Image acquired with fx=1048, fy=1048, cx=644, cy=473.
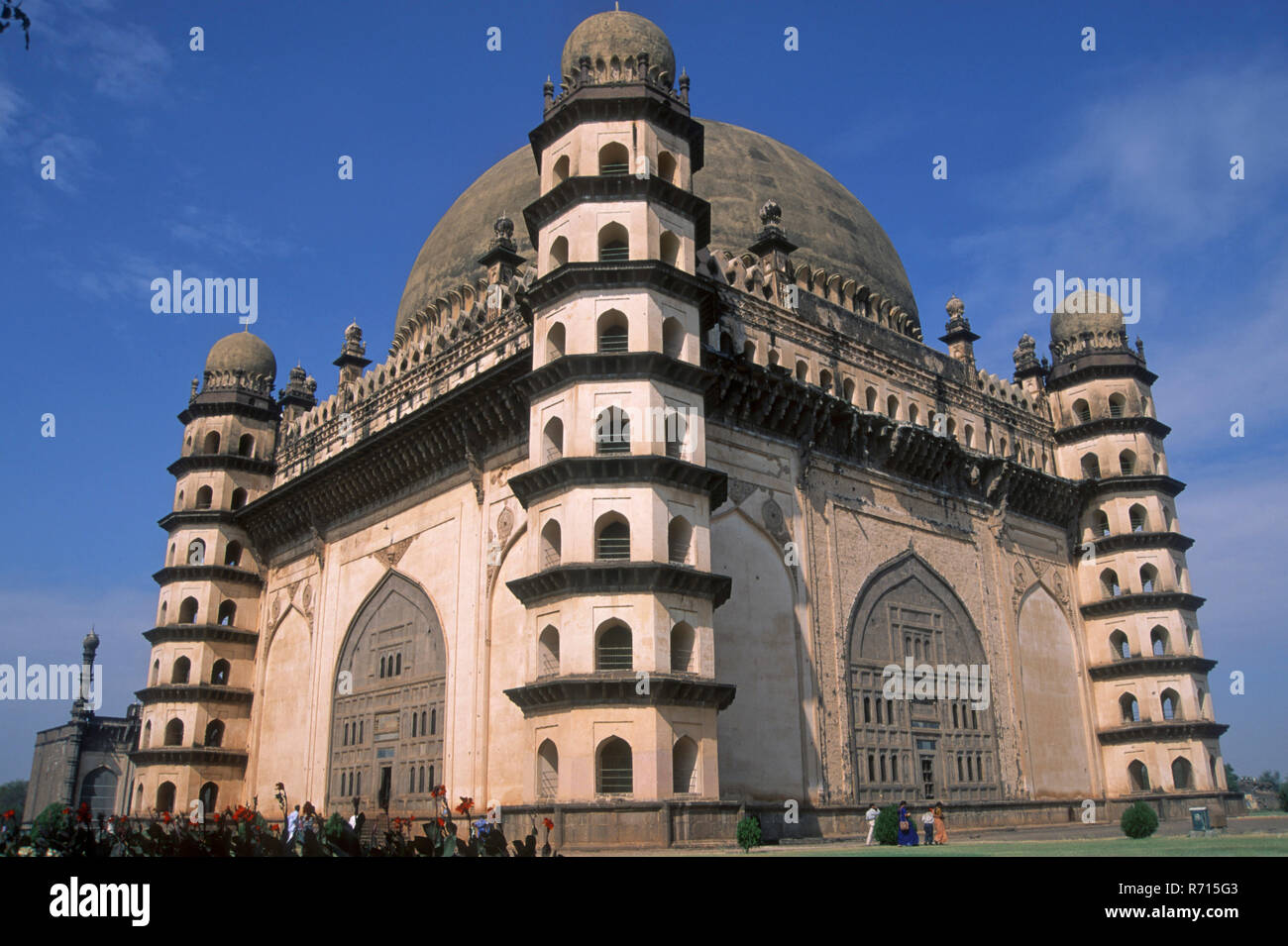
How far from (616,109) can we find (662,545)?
8.04 metres

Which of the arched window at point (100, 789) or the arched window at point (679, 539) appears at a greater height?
the arched window at point (679, 539)

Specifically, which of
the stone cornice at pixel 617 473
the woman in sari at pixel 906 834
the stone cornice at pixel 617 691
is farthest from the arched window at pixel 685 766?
the stone cornice at pixel 617 473

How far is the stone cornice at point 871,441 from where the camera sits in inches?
805

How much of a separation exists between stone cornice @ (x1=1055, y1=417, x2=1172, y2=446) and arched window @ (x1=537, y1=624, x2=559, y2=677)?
1876 centimetres

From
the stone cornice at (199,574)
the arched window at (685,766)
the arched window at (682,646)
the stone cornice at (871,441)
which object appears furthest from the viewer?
the stone cornice at (199,574)

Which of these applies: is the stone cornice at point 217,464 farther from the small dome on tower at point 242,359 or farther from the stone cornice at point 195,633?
the stone cornice at point 195,633

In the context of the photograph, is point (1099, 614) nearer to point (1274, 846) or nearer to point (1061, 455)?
point (1061, 455)

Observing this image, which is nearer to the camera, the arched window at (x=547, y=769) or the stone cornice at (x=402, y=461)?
the arched window at (x=547, y=769)

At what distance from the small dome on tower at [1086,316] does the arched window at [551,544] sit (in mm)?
19401

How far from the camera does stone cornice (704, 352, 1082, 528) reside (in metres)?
20.4

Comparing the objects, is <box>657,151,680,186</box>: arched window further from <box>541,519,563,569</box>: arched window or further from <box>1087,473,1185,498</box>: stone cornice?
<box>1087,473,1185,498</box>: stone cornice

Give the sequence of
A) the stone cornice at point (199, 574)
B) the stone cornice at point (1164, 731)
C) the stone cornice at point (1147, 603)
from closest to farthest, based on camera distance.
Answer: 1. the stone cornice at point (1164, 731)
2. the stone cornice at point (1147, 603)
3. the stone cornice at point (199, 574)

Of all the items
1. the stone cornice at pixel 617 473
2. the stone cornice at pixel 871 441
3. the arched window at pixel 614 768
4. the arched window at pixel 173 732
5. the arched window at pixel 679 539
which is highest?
the stone cornice at pixel 871 441
